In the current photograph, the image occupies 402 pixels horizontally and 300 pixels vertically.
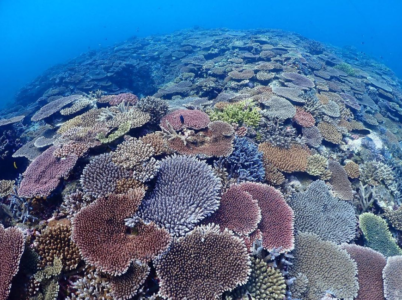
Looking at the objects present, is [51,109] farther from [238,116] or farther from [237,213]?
[237,213]

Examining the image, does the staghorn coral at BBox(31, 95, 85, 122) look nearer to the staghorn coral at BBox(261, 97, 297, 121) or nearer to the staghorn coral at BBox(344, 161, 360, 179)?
the staghorn coral at BBox(261, 97, 297, 121)

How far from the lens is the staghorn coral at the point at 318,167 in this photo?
609cm

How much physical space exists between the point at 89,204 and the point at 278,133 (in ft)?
17.1

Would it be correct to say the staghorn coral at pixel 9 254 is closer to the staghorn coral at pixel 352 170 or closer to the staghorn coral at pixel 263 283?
the staghorn coral at pixel 263 283

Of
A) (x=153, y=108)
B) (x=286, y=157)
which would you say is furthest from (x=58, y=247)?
(x=286, y=157)

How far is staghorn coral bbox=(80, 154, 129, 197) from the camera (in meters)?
3.65

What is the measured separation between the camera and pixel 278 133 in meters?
6.57

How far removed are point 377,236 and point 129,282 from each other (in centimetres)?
575

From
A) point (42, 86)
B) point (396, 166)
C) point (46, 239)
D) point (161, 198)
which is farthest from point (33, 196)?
point (42, 86)

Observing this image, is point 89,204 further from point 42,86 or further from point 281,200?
point 42,86

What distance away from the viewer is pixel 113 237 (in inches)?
122

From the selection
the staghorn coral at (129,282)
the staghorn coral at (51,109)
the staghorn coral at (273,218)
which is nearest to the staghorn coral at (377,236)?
the staghorn coral at (273,218)

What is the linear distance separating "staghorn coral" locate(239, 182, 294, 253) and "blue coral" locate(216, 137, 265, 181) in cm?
41

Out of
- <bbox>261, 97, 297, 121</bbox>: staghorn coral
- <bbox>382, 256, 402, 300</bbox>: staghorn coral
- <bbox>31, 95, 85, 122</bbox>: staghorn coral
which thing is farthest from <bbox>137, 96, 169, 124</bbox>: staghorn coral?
<bbox>382, 256, 402, 300</bbox>: staghorn coral
